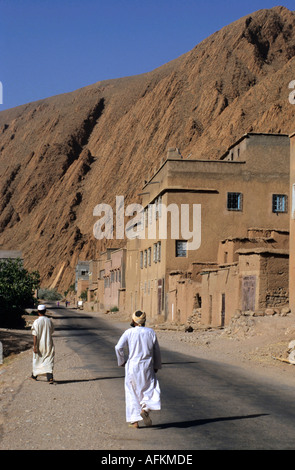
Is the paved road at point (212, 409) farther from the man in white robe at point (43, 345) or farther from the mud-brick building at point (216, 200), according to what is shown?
the mud-brick building at point (216, 200)

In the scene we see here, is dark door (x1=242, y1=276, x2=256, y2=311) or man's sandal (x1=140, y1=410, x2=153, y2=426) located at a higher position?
dark door (x1=242, y1=276, x2=256, y2=311)

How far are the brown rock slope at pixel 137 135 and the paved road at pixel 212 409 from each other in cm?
8031

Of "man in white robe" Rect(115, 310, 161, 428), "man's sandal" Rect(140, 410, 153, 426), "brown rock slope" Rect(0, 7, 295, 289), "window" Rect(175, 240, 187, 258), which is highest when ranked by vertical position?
"brown rock slope" Rect(0, 7, 295, 289)

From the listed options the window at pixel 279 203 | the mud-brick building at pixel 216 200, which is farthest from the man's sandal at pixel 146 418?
the window at pixel 279 203

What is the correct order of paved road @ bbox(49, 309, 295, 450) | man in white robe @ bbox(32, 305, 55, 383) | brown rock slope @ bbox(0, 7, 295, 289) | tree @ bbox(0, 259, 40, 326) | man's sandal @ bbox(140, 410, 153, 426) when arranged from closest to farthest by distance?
paved road @ bbox(49, 309, 295, 450)
man's sandal @ bbox(140, 410, 153, 426)
man in white robe @ bbox(32, 305, 55, 383)
tree @ bbox(0, 259, 40, 326)
brown rock slope @ bbox(0, 7, 295, 289)

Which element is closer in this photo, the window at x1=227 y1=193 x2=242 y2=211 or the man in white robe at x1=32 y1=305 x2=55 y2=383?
the man in white robe at x1=32 y1=305 x2=55 y2=383

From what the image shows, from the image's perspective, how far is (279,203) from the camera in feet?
146

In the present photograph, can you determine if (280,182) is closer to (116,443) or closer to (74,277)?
(116,443)

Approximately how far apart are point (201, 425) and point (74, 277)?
384 ft

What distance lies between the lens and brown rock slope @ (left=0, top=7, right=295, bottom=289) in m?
105

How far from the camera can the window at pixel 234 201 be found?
43656mm

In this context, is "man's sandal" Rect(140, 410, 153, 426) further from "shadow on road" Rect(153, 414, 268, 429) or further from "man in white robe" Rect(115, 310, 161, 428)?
"shadow on road" Rect(153, 414, 268, 429)

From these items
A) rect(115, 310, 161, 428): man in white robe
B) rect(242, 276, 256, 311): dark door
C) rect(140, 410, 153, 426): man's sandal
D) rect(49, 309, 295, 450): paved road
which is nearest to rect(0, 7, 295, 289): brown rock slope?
rect(242, 276, 256, 311): dark door

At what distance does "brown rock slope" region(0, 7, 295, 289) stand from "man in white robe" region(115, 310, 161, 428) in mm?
85441
